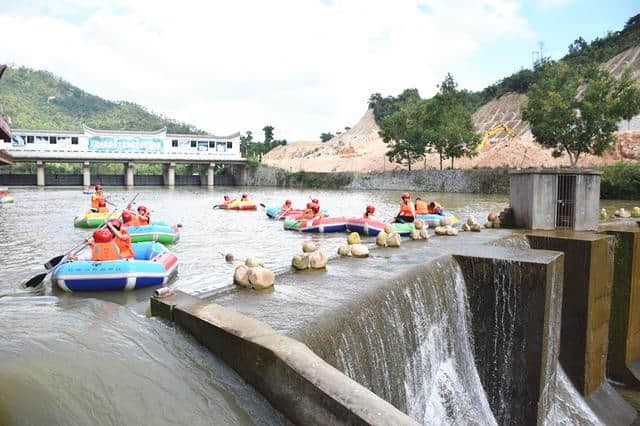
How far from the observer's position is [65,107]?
365 ft

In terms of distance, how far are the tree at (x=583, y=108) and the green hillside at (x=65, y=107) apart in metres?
76.9

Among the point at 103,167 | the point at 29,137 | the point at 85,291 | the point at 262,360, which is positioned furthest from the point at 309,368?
the point at 103,167

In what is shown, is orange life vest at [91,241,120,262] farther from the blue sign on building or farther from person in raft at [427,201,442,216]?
the blue sign on building

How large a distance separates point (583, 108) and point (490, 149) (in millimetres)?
27900

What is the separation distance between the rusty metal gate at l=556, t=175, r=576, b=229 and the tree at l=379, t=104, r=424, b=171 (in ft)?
130

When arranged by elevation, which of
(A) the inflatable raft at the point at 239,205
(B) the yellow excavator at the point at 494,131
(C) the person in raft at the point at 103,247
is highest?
(B) the yellow excavator at the point at 494,131

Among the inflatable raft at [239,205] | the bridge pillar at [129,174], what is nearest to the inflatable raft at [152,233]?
the inflatable raft at [239,205]

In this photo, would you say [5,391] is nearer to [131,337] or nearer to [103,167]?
[131,337]

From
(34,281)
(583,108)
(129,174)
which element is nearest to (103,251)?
(34,281)

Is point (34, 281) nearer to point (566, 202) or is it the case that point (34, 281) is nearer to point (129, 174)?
point (566, 202)

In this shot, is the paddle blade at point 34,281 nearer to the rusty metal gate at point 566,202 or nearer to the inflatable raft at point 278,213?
the rusty metal gate at point 566,202

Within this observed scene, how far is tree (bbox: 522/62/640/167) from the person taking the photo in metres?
32.4

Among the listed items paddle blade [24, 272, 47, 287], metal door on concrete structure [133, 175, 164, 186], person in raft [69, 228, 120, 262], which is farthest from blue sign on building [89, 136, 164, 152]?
person in raft [69, 228, 120, 262]

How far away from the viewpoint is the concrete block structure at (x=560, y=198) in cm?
1209
